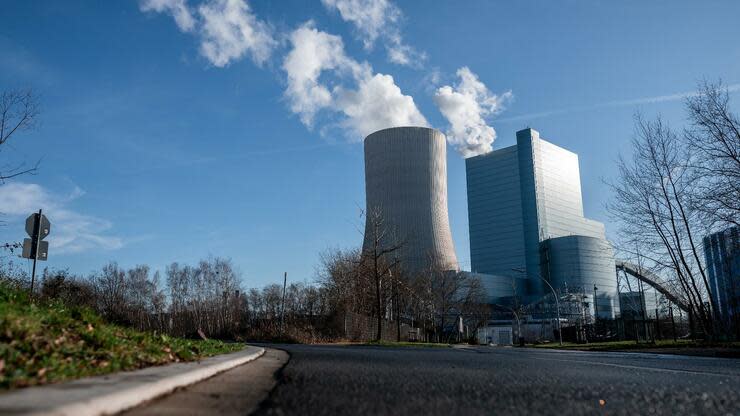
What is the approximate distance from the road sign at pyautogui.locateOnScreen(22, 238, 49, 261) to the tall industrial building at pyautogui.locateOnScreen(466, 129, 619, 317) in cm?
9105

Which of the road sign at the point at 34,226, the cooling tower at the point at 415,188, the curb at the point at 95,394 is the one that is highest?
the cooling tower at the point at 415,188

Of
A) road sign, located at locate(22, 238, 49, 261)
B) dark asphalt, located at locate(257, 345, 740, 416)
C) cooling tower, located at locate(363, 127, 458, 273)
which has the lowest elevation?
dark asphalt, located at locate(257, 345, 740, 416)

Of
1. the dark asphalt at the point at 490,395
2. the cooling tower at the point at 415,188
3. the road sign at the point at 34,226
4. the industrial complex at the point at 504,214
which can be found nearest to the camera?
the dark asphalt at the point at 490,395

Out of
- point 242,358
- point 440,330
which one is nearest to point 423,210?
point 440,330

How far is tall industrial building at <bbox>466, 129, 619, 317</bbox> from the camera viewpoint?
99375 millimetres

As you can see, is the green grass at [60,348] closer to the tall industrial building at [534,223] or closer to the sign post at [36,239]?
the sign post at [36,239]

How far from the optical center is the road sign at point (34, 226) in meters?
11.0

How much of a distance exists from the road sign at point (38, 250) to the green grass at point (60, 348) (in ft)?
18.5

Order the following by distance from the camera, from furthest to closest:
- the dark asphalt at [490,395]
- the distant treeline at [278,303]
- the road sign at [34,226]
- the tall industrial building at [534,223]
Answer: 1. the tall industrial building at [534,223]
2. the distant treeline at [278,303]
3. the road sign at [34,226]
4. the dark asphalt at [490,395]

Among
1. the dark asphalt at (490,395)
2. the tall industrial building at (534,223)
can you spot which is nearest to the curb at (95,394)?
the dark asphalt at (490,395)

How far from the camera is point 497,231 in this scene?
381 ft

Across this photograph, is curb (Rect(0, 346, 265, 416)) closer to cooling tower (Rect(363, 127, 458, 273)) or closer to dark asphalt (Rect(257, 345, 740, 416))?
dark asphalt (Rect(257, 345, 740, 416))

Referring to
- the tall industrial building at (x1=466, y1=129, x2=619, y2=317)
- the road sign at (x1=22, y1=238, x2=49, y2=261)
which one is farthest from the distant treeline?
the tall industrial building at (x1=466, y1=129, x2=619, y2=317)

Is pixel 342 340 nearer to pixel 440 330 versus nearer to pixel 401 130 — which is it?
pixel 440 330
